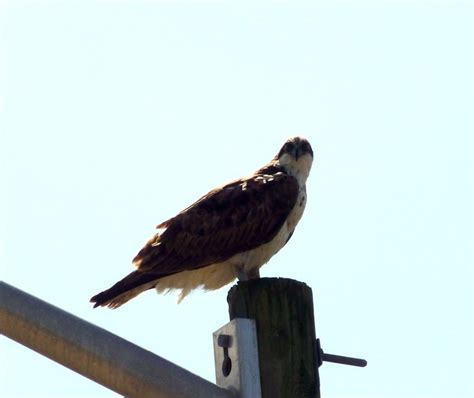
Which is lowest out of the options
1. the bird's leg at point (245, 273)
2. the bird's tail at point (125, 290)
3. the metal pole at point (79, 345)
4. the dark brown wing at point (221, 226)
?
the metal pole at point (79, 345)

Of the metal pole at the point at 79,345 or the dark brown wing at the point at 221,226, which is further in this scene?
the dark brown wing at the point at 221,226

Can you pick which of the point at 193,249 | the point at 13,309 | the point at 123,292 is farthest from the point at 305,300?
the point at 193,249

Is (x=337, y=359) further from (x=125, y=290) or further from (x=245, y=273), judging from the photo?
(x=245, y=273)

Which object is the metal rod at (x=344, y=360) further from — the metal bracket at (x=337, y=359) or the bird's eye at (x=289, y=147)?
the bird's eye at (x=289, y=147)

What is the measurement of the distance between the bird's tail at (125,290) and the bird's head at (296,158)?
192 centimetres

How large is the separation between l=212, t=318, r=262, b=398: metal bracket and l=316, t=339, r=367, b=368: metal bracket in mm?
335

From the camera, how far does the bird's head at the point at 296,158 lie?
9344mm

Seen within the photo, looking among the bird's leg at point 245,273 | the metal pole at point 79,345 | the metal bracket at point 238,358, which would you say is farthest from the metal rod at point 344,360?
the bird's leg at point 245,273

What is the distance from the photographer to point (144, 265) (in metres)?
8.04

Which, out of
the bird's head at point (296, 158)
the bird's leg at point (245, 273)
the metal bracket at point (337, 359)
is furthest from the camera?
the bird's head at point (296, 158)

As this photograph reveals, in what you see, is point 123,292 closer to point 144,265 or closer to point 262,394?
point 144,265

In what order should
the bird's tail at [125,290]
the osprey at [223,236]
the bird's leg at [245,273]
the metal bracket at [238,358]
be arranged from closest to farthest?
the metal bracket at [238,358], the bird's tail at [125,290], the osprey at [223,236], the bird's leg at [245,273]

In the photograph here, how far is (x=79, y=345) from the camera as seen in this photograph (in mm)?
3672

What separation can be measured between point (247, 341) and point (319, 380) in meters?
0.39
